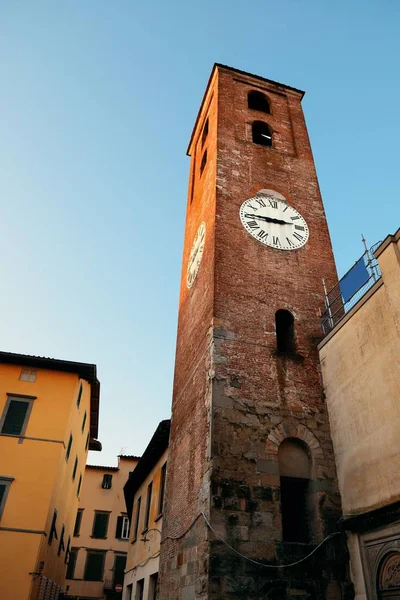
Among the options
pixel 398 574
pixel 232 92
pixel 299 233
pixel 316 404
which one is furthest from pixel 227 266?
pixel 232 92

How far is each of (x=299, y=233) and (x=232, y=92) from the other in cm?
689

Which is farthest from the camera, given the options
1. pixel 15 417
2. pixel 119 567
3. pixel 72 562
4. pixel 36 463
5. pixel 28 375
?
pixel 119 567

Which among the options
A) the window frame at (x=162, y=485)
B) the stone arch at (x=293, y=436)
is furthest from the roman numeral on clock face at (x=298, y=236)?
the window frame at (x=162, y=485)

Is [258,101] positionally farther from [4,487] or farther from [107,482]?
[107,482]

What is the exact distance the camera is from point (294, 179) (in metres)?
13.8

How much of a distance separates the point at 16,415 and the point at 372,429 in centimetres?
1111

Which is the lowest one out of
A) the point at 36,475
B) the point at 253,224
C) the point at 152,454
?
the point at 36,475

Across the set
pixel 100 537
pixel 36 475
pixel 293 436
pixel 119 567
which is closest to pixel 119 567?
pixel 119 567

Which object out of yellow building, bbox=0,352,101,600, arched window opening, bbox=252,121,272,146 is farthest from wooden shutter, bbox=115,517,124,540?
arched window opening, bbox=252,121,272,146

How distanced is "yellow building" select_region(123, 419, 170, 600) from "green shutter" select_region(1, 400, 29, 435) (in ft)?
13.1

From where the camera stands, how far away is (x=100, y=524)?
1099 inches

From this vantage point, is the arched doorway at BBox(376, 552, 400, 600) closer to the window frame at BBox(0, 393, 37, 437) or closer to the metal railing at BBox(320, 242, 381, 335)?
the metal railing at BBox(320, 242, 381, 335)

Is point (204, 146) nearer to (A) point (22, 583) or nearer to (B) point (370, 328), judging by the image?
(B) point (370, 328)

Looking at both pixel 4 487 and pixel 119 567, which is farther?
pixel 119 567
